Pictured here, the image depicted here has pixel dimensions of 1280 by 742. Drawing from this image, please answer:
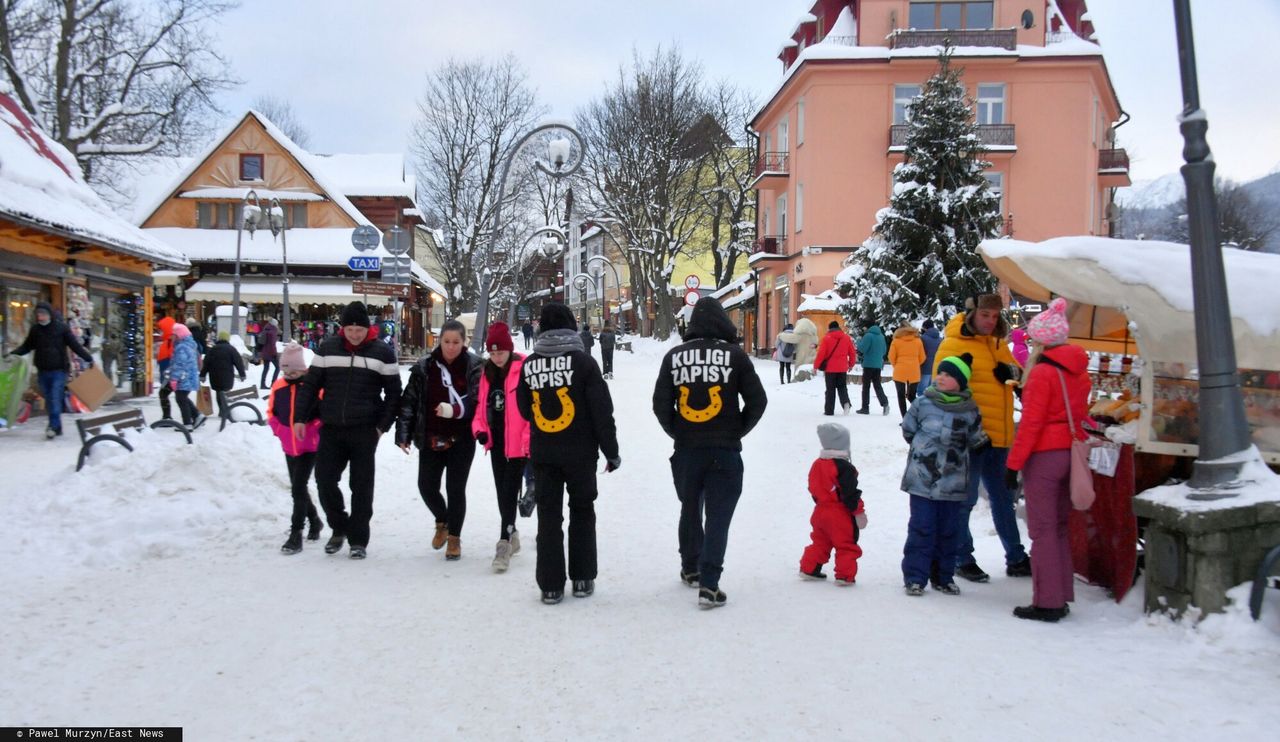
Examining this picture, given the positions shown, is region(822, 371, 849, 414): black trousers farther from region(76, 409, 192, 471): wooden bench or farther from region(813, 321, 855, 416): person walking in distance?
region(76, 409, 192, 471): wooden bench

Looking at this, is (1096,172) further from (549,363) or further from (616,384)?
(549,363)

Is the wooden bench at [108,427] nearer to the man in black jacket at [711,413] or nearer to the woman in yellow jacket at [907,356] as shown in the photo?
the man in black jacket at [711,413]

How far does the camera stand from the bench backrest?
9407 mm

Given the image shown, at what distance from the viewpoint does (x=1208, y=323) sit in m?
5.07

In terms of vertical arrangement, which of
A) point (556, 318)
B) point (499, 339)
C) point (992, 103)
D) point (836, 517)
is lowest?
point (836, 517)

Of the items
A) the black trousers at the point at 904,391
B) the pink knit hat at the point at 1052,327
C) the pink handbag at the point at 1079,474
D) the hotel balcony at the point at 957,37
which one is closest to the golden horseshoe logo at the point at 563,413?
the pink knit hat at the point at 1052,327

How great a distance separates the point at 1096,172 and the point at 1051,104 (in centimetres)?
383

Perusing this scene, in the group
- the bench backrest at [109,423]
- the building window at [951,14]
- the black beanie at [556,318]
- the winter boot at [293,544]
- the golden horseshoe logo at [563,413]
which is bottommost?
the winter boot at [293,544]

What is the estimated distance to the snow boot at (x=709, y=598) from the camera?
5594 mm

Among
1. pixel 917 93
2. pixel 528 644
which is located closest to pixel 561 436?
pixel 528 644

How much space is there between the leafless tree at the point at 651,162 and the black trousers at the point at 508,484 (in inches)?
1374

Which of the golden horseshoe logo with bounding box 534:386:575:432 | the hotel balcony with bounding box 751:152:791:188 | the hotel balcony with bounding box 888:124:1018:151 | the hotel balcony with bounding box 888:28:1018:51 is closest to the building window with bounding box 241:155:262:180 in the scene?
the hotel balcony with bounding box 751:152:791:188

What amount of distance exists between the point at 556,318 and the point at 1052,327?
3.05 meters

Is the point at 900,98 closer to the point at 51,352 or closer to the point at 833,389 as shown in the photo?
the point at 833,389
